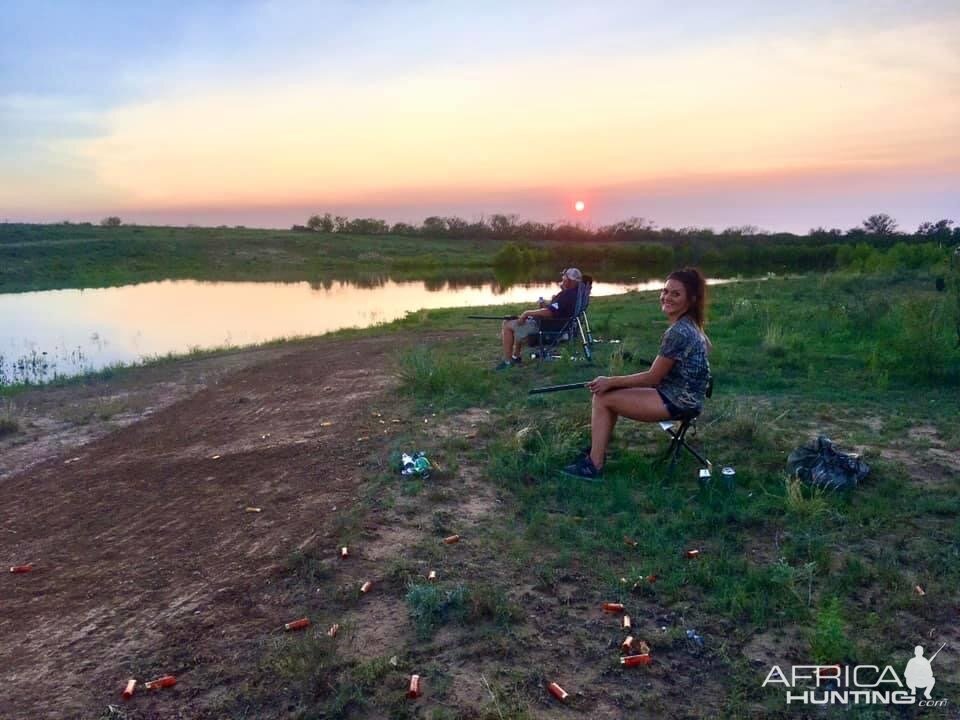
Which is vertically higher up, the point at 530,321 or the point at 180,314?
the point at 530,321

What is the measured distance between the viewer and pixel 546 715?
2.75 meters

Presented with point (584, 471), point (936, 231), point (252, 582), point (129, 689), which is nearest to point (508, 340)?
point (584, 471)

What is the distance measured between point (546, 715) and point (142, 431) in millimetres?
6099

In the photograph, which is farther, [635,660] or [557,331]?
[557,331]

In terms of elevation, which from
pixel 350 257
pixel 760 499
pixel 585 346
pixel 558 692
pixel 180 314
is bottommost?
pixel 180 314

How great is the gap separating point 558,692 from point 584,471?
236 centimetres

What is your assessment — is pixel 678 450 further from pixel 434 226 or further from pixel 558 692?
pixel 434 226

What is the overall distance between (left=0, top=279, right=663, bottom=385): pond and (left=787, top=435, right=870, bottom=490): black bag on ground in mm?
11773

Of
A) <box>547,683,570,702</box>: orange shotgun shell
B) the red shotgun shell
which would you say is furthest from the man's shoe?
<box>547,683,570,702</box>: orange shotgun shell

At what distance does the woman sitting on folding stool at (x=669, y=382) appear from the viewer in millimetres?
4996

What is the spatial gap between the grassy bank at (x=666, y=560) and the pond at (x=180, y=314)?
10319mm

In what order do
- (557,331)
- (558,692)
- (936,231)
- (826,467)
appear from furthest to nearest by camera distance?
(936,231) → (557,331) → (826,467) → (558,692)

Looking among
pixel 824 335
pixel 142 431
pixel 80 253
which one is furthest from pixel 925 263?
pixel 80 253

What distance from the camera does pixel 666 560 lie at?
3904 millimetres
